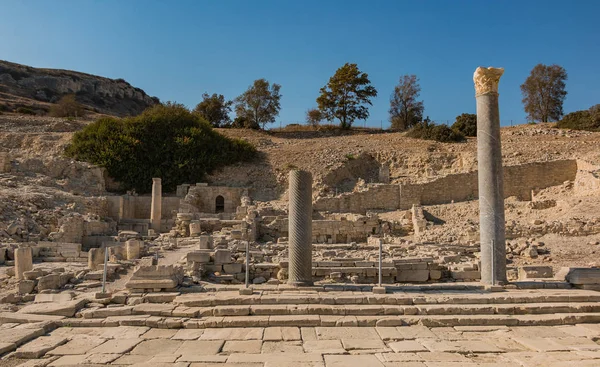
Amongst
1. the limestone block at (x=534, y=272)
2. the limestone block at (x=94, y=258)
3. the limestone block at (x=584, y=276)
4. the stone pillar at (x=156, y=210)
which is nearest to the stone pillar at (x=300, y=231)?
the limestone block at (x=534, y=272)

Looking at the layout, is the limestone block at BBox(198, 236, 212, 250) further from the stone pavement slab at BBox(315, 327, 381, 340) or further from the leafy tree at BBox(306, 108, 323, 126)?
the leafy tree at BBox(306, 108, 323, 126)

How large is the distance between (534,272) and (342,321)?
5912mm

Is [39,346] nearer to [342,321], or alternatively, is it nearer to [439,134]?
[342,321]

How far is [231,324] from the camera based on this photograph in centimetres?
734

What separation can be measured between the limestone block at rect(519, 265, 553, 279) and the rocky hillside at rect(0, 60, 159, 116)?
5694cm

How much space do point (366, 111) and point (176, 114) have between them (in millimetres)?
18669

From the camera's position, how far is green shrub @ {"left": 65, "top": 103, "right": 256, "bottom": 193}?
33.2 meters

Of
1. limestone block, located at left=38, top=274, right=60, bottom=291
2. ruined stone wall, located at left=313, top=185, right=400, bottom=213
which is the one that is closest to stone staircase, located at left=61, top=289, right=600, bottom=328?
limestone block, located at left=38, top=274, right=60, bottom=291

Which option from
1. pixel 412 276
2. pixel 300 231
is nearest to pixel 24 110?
pixel 300 231

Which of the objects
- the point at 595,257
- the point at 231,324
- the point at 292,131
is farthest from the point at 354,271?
the point at 292,131

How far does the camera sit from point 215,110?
4916cm

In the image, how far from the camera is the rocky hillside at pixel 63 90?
205 feet

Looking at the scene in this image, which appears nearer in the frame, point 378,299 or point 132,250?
point 378,299

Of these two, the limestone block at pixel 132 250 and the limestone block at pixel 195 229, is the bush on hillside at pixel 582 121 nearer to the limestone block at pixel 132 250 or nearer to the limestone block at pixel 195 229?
the limestone block at pixel 195 229
